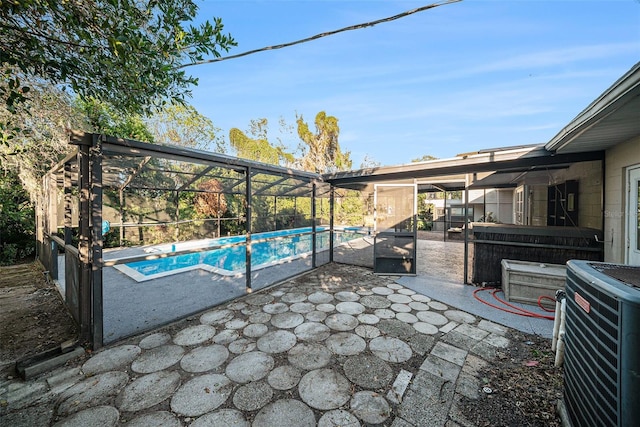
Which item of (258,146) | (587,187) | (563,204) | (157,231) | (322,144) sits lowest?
(157,231)

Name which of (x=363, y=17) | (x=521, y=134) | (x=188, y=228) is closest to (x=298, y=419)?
(x=363, y=17)

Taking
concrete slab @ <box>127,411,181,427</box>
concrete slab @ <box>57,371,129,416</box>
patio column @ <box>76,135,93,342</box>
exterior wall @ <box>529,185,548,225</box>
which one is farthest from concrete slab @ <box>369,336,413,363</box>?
exterior wall @ <box>529,185,548,225</box>

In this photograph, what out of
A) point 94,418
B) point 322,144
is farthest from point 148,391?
point 322,144

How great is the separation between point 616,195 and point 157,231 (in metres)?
11.8

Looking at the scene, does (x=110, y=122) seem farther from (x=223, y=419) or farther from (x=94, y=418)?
(x=223, y=419)

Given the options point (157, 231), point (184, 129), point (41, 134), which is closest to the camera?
point (41, 134)

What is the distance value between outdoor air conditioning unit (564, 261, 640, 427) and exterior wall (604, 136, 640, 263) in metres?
2.64

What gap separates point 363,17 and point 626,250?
14.3ft

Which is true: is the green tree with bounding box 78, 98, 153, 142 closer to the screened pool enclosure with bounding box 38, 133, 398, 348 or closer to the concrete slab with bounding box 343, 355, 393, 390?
the screened pool enclosure with bounding box 38, 133, 398, 348

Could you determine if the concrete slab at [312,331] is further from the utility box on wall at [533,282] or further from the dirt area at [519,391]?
the utility box on wall at [533,282]

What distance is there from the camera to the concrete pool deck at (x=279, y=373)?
1699 mm

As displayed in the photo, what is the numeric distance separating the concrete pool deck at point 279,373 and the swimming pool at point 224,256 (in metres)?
2.17

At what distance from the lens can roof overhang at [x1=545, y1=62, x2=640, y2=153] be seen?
1703 mm

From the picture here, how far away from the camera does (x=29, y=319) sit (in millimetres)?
3221
